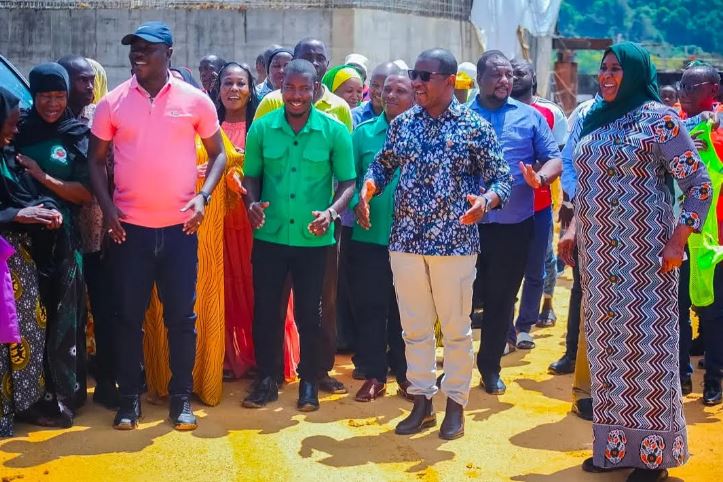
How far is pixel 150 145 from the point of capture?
6.08 meters

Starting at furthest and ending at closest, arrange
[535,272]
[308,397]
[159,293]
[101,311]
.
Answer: [535,272] < [308,397] < [101,311] < [159,293]

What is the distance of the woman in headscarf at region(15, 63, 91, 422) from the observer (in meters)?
6.07

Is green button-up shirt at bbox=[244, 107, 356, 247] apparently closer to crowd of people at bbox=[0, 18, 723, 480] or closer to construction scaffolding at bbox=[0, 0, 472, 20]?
crowd of people at bbox=[0, 18, 723, 480]

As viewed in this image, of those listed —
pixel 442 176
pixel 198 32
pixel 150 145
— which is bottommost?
pixel 442 176

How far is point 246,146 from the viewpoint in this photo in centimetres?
662

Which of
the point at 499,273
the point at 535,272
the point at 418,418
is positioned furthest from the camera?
the point at 535,272

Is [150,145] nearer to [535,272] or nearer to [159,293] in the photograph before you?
[159,293]

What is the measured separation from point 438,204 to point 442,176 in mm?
161

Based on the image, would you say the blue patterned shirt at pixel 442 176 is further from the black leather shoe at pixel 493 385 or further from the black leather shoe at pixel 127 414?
the black leather shoe at pixel 127 414

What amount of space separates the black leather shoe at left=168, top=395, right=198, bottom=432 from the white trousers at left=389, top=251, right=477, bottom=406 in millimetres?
1359

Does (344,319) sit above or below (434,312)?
below

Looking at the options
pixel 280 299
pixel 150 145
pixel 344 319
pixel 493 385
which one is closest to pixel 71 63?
pixel 150 145

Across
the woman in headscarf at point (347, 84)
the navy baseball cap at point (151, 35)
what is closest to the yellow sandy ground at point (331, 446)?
the navy baseball cap at point (151, 35)

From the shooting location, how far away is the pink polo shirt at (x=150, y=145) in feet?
19.9
